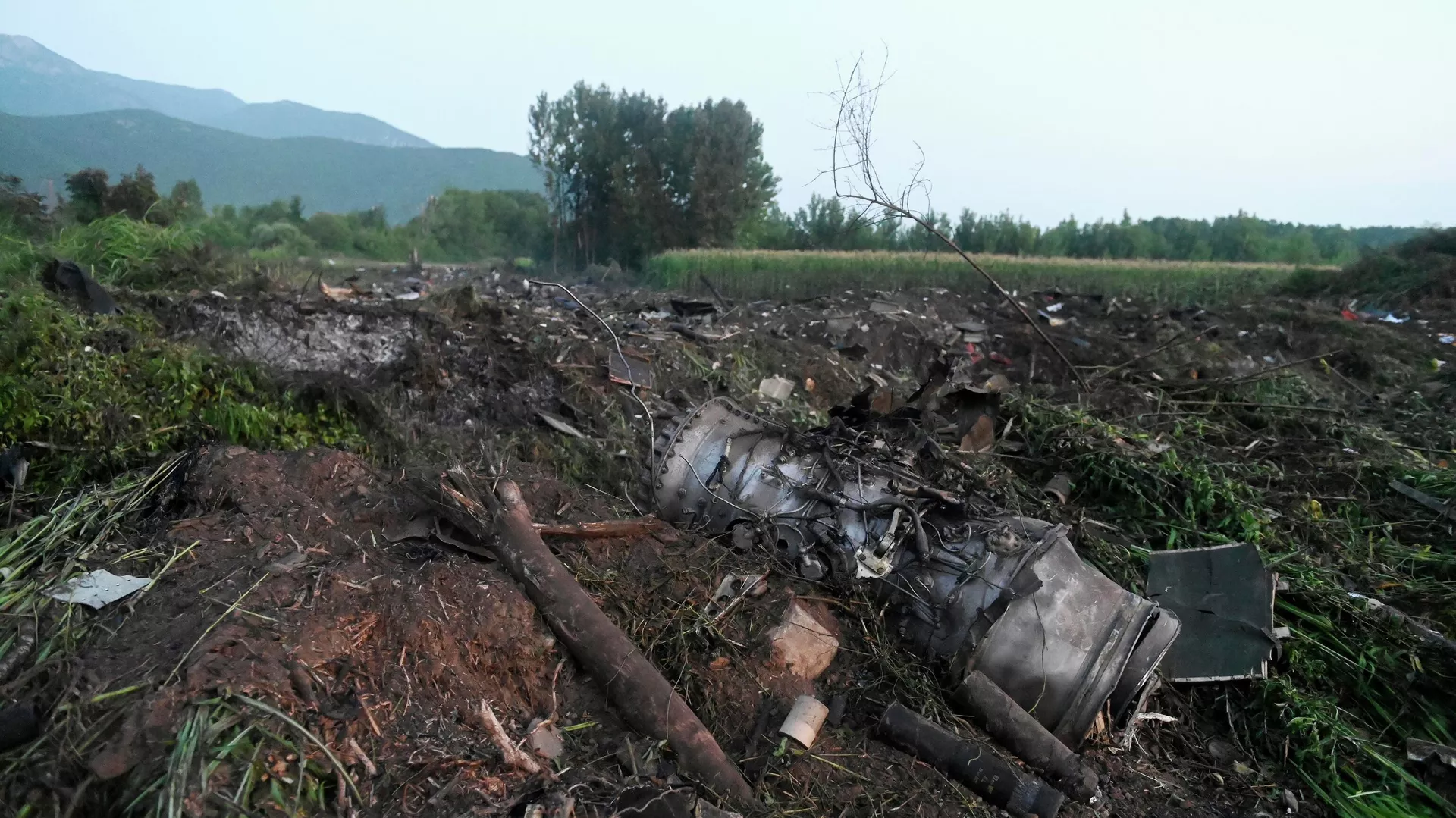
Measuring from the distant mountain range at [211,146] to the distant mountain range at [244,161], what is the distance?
0.21ft

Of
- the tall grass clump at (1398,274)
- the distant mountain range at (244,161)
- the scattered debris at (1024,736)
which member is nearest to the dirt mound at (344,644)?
the scattered debris at (1024,736)

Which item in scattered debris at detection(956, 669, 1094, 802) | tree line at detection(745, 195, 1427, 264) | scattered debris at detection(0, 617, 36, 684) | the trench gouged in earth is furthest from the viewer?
tree line at detection(745, 195, 1427, 264)

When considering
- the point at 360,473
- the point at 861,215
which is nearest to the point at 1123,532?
the point at 861,215

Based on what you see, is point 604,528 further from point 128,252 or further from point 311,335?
point 128,252

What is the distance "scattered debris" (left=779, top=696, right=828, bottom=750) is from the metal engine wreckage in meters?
0.25

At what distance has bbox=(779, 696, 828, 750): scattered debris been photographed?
2.63 m

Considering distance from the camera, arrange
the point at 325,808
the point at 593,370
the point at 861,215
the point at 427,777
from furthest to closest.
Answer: the point at 593,370, the point at 861,215, the point at 427,777, the point at 325,808

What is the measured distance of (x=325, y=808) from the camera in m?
1.88

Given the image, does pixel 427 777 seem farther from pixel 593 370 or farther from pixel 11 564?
pixel 593 370

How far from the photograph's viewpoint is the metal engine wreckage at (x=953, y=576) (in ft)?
8.93

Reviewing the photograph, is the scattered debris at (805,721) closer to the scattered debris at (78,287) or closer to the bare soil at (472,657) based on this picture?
the bare soil at (472,657)

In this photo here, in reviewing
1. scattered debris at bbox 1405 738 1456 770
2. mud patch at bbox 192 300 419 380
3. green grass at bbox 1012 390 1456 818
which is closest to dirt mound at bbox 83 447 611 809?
green grass at bbox 1012 390 1456 818

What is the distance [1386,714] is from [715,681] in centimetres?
266

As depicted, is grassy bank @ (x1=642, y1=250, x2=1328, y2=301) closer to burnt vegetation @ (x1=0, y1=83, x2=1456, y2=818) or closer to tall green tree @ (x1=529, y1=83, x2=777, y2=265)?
burnt vegetation @ (x1=0, y1=83, x2=1456, y2=818)
